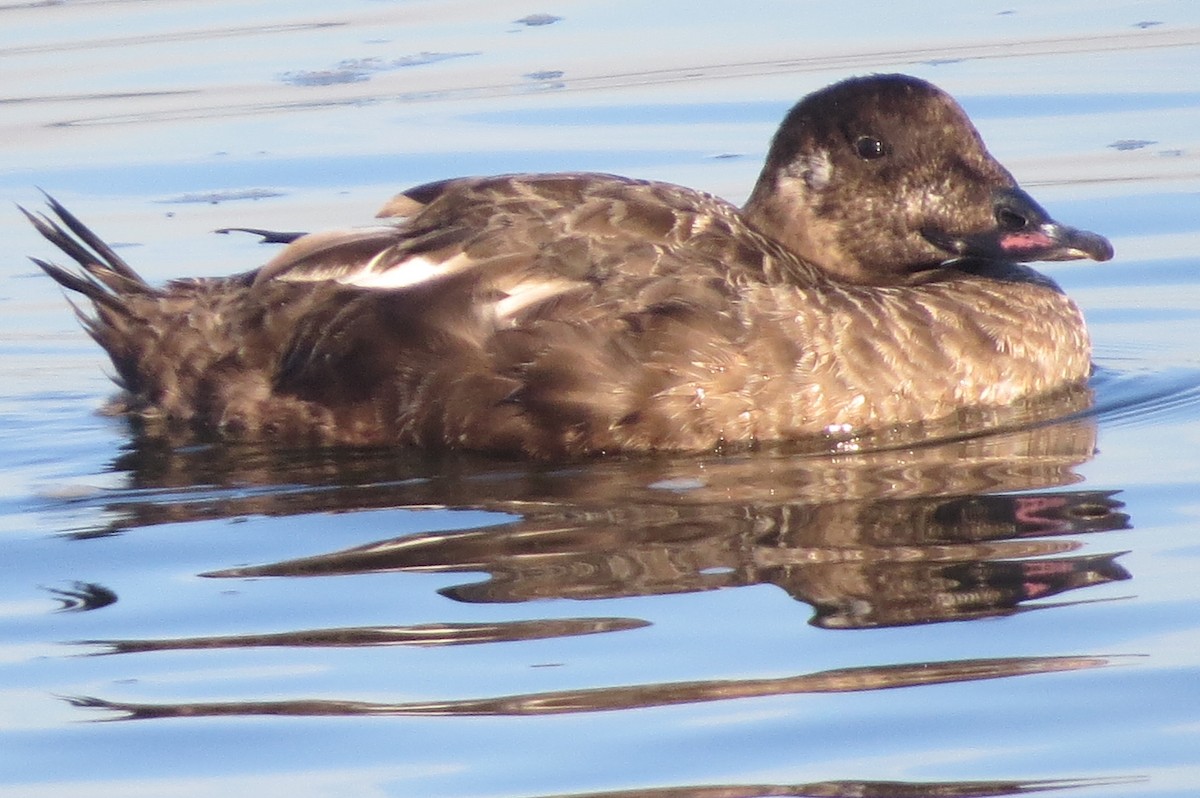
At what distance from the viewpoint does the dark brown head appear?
675 centimetres

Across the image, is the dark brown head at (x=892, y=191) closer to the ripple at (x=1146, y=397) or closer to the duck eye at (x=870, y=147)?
the duck eye at (x=870, y=147)

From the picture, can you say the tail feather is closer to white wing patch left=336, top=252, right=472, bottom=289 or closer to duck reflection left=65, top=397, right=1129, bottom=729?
duck reflection left=65, top=397, right=1129, bottom=729

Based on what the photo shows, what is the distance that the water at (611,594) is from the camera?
13.1ft

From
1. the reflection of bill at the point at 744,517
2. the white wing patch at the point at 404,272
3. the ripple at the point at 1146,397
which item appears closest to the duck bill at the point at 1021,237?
the ripple at the point at 1146,397

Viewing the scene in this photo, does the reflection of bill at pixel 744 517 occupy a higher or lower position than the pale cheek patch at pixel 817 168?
lower

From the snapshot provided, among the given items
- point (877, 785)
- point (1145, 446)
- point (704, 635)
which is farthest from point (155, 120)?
point (877, 785)

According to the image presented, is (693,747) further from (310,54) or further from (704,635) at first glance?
(310,54)

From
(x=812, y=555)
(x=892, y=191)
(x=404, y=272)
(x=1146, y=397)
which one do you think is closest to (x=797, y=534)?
(x=812, y=555)

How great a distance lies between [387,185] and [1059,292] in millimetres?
3331

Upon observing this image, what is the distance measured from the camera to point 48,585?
5082mm

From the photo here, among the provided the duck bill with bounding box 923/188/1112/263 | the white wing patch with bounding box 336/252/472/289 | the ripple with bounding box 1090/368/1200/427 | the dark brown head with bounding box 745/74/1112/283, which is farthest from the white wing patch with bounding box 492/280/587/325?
the ripple with bounding box 1090/368/1200/427

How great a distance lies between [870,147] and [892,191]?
0.14 metres

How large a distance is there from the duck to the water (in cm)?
15

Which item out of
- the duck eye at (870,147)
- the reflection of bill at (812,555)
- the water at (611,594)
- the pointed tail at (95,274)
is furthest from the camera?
the duck eye at (870,147)
